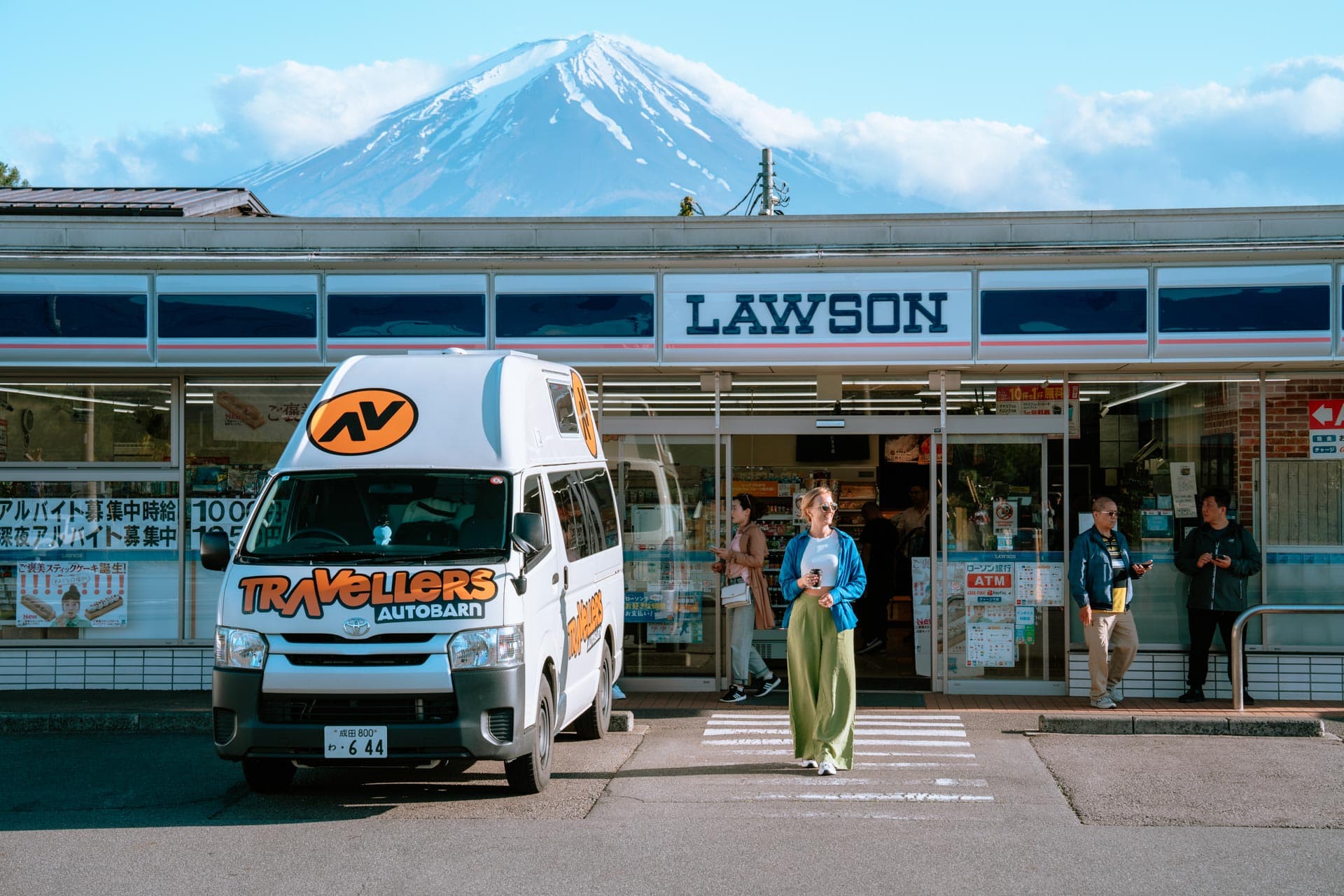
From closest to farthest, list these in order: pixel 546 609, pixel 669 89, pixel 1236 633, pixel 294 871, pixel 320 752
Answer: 1. pixel 294 871
2. pixel 320 752
3. pixel 546 609
4. pixel 1236 633
5. pixel 669 89

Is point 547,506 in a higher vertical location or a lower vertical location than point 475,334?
lower

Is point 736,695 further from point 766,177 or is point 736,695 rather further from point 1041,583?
point 766,177

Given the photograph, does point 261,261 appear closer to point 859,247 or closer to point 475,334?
point 475,334

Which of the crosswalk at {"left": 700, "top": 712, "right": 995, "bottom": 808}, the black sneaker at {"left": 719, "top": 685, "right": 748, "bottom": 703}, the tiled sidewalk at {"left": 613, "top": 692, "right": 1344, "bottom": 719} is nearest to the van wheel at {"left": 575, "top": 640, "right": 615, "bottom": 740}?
the crosswalk at {"left": 700, "top": 712, "right": 995, "bottom": 808}

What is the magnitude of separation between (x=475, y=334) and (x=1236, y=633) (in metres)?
7.13

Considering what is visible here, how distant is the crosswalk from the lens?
7.77 m

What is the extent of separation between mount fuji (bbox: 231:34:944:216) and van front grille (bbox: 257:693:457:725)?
129 m

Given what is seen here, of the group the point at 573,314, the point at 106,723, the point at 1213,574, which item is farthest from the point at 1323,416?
the point at 106,723

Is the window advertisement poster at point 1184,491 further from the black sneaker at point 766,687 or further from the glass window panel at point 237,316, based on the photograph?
the glass window panel at point 237,316

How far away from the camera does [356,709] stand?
23.3ft

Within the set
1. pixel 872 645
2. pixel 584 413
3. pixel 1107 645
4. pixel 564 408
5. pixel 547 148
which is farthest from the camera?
pixel 547 148

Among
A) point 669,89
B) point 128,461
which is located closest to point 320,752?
point 128,461

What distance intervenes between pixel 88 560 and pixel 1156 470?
1045cm

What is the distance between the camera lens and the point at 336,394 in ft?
26.8
